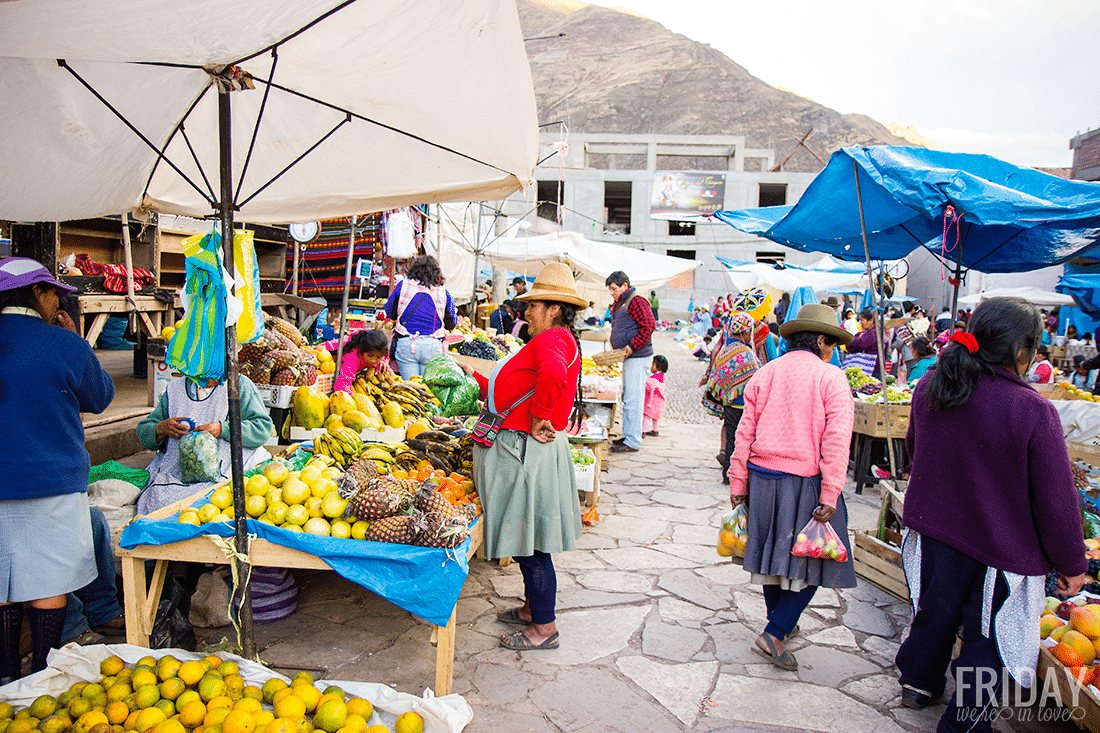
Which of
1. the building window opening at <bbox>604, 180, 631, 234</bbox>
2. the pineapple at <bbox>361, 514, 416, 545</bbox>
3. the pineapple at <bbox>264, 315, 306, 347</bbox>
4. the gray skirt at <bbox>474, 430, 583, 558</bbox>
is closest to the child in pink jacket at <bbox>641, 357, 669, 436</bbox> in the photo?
the pineapple at <bbox>264, 315, 306, 347</bbox>

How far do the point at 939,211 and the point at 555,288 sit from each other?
2.69 meters

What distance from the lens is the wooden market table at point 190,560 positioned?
10.1ft

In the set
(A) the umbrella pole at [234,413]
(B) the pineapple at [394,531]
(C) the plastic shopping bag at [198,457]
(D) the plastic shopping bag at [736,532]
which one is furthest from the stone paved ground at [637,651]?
(C) the plastic shopping bag at [198,457]

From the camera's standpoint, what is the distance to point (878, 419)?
23.4ft

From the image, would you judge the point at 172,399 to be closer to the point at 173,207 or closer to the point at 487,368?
the point at 173,207

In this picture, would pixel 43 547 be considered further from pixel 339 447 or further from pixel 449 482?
pixel 449 482

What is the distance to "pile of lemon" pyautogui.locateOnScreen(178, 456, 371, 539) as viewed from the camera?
3172 mm

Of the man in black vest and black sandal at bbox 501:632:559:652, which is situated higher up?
the man in black vest

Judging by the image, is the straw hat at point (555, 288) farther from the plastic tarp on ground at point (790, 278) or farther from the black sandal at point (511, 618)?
the plastic tarp on ground at point (790, 278)

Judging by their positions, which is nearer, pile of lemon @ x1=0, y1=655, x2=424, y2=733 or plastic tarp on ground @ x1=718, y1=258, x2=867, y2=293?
pile of lemon @ x1=0, y1=655, x2=424, y2=733

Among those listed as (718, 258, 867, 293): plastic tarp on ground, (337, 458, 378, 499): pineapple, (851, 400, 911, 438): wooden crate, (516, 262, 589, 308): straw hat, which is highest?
(718, 258, 867, 293): plastic tarp on ground

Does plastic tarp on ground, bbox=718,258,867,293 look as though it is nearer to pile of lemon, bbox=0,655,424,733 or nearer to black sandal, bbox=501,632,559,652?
black sandal, bbox=501,632,559,652

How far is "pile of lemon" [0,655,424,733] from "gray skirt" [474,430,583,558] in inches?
39.3

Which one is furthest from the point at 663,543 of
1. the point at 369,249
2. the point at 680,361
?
the point at 680,361
